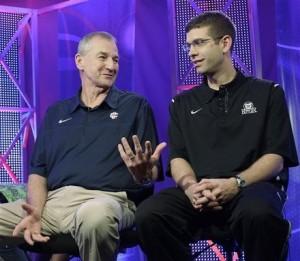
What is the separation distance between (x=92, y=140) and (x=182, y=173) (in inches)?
21.2

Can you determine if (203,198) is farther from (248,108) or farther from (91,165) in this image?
(91,165)

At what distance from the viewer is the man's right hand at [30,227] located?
232 centimetres

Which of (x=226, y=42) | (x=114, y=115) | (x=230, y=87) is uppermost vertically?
(x=226, y=42)

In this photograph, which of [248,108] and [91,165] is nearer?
[248,108]

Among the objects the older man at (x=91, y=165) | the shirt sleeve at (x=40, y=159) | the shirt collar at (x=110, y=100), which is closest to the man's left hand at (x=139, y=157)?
the older man at (x=91, y=165)

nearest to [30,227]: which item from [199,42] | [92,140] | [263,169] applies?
[92,140]

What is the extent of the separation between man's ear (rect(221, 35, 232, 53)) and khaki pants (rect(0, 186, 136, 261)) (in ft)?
2.84

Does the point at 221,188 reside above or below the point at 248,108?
below

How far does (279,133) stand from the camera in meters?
2.38

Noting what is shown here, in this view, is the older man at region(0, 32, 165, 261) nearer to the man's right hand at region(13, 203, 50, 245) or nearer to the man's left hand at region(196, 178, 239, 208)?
the man's right hand at region(13, 203, 50, 245)

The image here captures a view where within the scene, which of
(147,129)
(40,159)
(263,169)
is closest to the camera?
(263,169)

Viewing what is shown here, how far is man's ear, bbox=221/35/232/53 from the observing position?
2.60 metres

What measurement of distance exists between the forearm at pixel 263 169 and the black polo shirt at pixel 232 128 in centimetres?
5

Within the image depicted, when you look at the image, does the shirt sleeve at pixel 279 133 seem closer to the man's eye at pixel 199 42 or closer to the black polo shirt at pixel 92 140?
the man's eye at pixel 199 42
